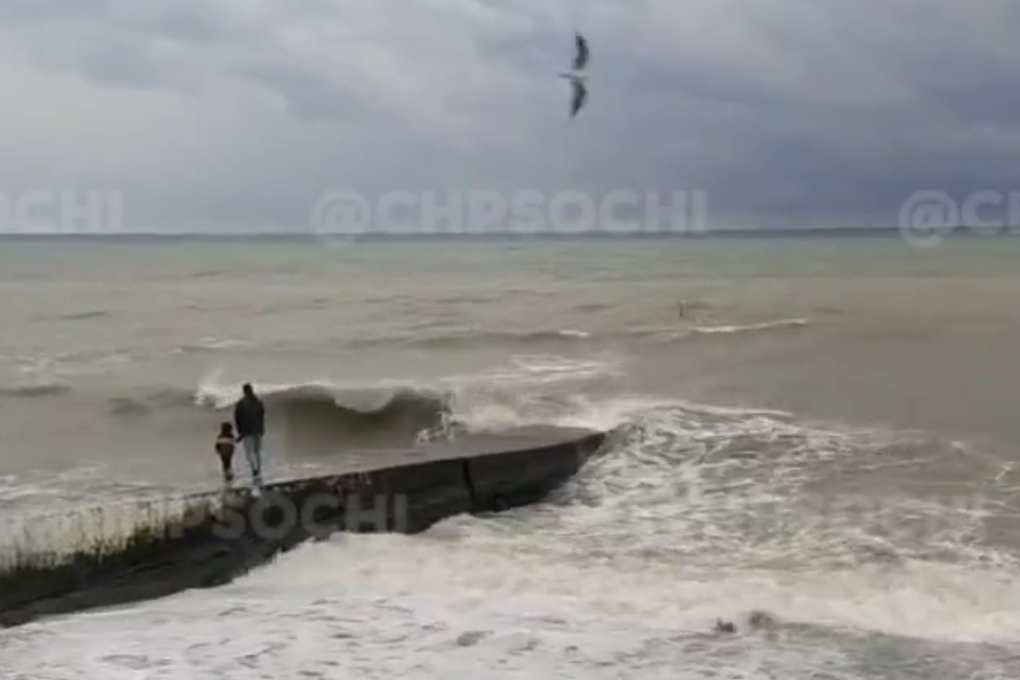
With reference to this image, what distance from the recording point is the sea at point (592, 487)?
1088cm

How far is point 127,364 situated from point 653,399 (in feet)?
61.1

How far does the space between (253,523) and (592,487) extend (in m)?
6.29

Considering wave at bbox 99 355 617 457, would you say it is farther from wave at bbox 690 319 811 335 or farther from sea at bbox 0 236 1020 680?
wave at bbox 690 319 811 335

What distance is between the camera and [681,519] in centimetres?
1689

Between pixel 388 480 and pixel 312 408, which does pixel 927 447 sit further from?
pixel 312 408

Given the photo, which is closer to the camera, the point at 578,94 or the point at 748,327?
the point at 578,94

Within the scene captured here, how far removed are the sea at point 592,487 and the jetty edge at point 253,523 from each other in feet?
1.12

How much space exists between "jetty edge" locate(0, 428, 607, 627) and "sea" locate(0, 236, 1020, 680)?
34 cm

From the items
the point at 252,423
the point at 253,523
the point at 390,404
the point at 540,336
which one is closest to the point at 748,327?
the point at 540,336

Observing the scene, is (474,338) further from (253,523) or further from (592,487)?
(253,523)

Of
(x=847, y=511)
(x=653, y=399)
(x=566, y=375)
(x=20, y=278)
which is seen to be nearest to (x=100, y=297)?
(x=20, y=278)

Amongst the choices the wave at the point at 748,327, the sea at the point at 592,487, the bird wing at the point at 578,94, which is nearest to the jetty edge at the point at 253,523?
the sea at the point at 592,487

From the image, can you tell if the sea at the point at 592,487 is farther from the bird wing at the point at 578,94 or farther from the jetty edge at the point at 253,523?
the bird wing at the point at 578,94

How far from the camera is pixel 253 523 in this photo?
1448 centimetres
